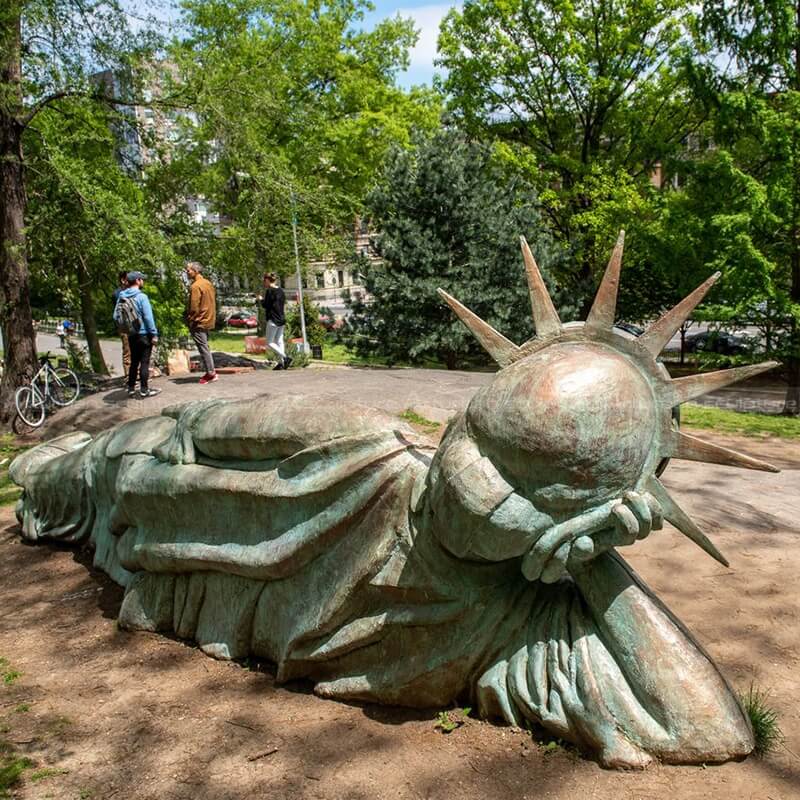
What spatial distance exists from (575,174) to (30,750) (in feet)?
63.9

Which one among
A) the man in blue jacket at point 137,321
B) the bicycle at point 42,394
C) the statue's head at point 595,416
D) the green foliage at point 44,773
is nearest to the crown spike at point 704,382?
the statue's head at point 595,416

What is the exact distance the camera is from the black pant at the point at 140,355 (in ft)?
31.0

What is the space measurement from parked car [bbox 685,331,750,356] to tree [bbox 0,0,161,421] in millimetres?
11385

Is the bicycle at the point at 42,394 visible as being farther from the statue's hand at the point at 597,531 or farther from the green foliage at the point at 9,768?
the statue's hand at the point at 597,531

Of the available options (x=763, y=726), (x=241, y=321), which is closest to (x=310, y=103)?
(x=241, y=321)

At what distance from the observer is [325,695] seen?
3.62 metres

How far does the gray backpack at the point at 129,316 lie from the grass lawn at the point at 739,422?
7.82 m

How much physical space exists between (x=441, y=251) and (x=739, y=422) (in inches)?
232

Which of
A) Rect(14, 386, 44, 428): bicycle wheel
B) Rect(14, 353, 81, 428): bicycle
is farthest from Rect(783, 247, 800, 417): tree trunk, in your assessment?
Rect(14, 386, 44, 428): bicycle wheel

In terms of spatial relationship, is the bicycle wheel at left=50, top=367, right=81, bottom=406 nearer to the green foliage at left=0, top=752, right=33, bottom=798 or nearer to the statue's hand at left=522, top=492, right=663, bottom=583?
the green foliage at left=0, top=752, right=33, bottom=798

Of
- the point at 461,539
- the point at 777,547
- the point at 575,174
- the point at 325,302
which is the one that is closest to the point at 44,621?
the point at 461,539

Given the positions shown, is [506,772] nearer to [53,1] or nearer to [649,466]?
[649,466]

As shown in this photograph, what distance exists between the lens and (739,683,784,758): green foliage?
3.04m

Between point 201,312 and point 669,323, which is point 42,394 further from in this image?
point 669,323
